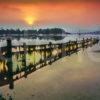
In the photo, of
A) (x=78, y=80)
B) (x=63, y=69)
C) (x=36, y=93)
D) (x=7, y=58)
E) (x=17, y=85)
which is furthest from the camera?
(x=63, y=69)

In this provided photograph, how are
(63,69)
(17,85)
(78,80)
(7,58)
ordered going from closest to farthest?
1. (7,58)
2. (17,85)
3. (78,80)
4. (63,69)

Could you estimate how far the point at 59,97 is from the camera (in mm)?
16000

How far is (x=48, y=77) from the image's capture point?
20938 mm

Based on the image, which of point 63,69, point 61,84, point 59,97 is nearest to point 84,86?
point 61,84

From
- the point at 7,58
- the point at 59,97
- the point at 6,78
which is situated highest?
the point at 7,58

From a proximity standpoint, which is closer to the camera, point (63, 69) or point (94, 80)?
point (94, 80)

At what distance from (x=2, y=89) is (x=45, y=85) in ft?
10.0

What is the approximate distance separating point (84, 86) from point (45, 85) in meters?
2.20

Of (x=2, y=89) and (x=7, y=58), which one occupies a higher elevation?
(x=7, y=58)

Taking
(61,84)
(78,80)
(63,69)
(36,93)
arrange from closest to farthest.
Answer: (36,93) → (61,84) → (78,80) → (63,69)

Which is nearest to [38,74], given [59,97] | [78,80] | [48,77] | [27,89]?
[48,77]

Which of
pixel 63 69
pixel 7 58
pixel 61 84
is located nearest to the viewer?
pixel 7 58

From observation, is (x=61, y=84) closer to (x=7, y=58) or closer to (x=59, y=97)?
(x=59, y=97)

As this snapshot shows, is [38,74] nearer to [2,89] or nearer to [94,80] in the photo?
[94,80]
